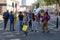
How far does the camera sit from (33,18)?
2172 cm

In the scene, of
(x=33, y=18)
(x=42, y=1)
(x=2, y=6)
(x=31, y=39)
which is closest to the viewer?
(x=31, y=39)

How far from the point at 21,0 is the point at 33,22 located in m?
59.5

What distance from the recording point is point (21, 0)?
262ft

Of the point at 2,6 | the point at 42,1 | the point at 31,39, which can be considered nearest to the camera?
the point at 31,39

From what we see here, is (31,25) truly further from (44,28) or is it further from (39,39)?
(39,39)

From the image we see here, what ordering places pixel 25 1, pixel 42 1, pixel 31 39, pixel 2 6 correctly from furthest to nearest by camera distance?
pixel 42 1, pixel 25 1, pixel 2 6, pixel 31 39

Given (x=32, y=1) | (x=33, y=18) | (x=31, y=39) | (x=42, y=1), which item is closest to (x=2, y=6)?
(x=32, y=1)

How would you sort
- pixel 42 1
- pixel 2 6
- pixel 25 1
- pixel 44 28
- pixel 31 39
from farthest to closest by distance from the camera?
pixel 42 1
pixel 25 1
pixel 2 6
pixel 44 28
pixel 31 39

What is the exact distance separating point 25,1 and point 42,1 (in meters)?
9.55

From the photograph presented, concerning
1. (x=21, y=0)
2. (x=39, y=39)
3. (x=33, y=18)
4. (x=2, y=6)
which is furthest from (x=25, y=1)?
(x=39, y=39)

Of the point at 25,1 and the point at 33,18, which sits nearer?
the point at 33,18

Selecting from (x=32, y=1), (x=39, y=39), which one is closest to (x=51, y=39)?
(x=39, y=39)

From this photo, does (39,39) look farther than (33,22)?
No

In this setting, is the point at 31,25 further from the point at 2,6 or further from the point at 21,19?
the point at 2,6
